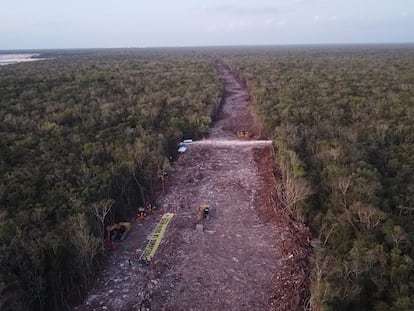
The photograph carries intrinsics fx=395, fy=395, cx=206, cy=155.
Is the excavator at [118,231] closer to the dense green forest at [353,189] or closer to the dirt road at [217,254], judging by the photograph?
the dirt road at [217,254]

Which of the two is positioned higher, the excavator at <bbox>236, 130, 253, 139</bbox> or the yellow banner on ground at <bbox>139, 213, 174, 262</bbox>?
the excavator at <bbox>236, 130, 253, 139</bbox>

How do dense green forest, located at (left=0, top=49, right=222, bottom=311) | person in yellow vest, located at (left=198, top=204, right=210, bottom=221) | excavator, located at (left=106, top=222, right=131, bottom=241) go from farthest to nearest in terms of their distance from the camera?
person in yellow vest, located at (left=198, top=204, right=210, bottom=221) < excavator, located at (left=106, top=222, right=131, bottom=241) < dense green forest, located at (left=0, top=49, right=222, bottom=311)

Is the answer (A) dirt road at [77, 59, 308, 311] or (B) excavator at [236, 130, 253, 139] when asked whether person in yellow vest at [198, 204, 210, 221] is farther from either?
(B) excavator at [236, 130, 253, 139]

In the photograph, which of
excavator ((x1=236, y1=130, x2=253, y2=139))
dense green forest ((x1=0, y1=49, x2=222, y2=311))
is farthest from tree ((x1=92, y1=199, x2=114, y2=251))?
excavator ((x1=236, y1=130, x2=253, y2=139))

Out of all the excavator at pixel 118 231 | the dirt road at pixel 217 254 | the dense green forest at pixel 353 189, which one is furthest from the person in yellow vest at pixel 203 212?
the dense green forest at pixel 353 189

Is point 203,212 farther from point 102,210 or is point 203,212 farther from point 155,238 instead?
point 102,210
